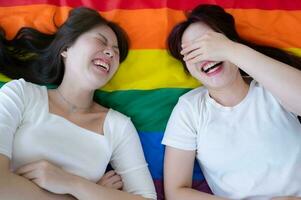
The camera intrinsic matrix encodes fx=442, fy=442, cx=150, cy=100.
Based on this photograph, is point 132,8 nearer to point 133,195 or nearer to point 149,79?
point 149,79

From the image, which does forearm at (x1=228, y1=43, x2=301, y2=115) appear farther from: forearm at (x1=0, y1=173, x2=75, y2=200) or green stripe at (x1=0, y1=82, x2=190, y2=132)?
forearm at (x1=0, y1=173, x2=75, y2=200)

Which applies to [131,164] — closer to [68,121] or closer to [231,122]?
[68,121]

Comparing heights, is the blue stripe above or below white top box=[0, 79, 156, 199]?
below

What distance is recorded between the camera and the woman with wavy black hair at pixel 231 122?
4.49 feet

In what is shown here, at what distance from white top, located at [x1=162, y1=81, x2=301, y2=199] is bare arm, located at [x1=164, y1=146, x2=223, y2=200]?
3 centimetres

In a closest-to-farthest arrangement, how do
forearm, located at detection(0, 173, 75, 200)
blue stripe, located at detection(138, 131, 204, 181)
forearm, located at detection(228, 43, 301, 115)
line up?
forearm, located at detection(0, 173, 75, 200) → forearm, located at detection(228, 43, 301, 115) → blue stripe, located at detection(138, 131, 204, 181)

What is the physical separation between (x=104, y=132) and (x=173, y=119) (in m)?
0.23

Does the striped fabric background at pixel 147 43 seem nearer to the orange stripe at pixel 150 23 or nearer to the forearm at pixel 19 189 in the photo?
the orange stripe at pixel 150 23

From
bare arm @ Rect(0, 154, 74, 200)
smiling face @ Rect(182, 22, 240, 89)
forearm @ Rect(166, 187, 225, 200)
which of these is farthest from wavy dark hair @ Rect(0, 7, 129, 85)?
forearm @ Rect(166, 187, 225, 200)

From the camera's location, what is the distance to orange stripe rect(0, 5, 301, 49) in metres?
1.61

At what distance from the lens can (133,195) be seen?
4.46ft

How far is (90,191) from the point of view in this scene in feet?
4.25

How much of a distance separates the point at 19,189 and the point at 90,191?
202 millimetres

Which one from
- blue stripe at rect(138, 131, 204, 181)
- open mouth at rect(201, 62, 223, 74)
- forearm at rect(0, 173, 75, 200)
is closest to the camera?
forearm at rect(0, 173, 75, 200)
